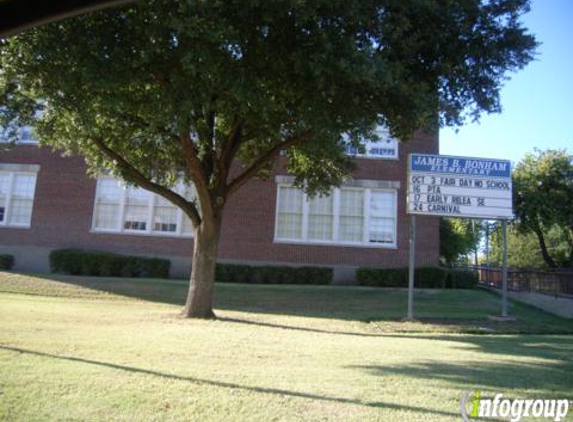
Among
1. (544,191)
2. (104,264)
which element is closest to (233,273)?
(104,264)

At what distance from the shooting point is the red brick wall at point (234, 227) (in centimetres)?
2494

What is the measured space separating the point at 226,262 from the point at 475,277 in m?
11.2

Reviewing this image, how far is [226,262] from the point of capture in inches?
994

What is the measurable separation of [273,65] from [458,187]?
25.5 ft

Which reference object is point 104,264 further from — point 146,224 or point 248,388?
point 248,388

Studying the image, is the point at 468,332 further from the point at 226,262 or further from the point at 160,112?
the point at 226,262

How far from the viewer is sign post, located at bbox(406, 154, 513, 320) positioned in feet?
52.2

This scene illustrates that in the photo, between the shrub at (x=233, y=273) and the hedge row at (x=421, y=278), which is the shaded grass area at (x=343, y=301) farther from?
the shrub at (x=233, y=273)

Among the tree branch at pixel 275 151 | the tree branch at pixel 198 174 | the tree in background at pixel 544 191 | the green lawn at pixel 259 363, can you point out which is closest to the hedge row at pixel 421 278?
the green lawn at pixel 259 363

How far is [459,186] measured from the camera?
1611 centimetres

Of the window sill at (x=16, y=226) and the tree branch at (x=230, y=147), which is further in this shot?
the window sill at (x=16, y=226)

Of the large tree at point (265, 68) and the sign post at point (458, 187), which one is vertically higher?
the large tree at point (265, 68)

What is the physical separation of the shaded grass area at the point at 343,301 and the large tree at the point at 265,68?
5017 mm

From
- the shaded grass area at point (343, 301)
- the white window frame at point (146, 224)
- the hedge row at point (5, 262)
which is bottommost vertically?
the shaded grass area at point (343, 301)
